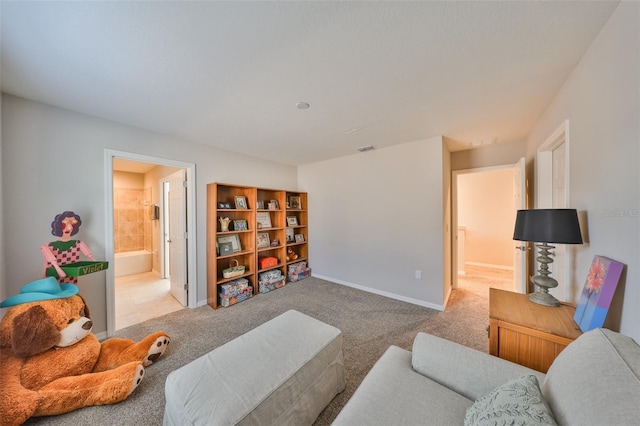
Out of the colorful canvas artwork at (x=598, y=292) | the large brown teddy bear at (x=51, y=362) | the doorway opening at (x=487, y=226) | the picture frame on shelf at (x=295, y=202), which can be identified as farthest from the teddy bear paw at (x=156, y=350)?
the doorway opening at (x=487, y=226)

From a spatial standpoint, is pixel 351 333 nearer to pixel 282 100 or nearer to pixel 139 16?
pixel 282 100

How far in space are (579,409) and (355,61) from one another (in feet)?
6.20

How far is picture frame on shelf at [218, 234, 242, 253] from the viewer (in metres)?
3.35

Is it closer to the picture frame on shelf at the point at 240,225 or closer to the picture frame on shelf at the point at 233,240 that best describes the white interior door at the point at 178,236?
the picture frame on shelf at the point at 233,240

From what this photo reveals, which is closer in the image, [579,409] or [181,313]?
[579,409]

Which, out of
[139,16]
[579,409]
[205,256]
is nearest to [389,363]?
[579,409]

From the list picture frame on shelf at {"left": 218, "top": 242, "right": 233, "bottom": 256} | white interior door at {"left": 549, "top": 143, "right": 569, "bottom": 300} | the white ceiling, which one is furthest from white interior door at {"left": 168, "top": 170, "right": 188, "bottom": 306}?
white interior door at {"left": 549, "top": 143, "right": 569, "bottom": 300}

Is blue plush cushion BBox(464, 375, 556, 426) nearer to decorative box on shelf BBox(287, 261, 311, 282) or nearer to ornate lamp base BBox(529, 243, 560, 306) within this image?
ornate lamp base BBox(529, 243, 560, 306)

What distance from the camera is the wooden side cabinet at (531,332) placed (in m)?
1.22

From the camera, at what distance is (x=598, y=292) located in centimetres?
112

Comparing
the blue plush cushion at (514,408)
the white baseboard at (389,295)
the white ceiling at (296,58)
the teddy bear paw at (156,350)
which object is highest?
the white ceiling at (296,58)

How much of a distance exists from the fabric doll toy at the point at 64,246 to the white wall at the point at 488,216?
6225 mm

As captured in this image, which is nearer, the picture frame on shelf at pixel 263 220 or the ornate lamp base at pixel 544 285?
the ornate lamp base at pixel 544 285

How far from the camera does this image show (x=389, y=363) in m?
1.26
